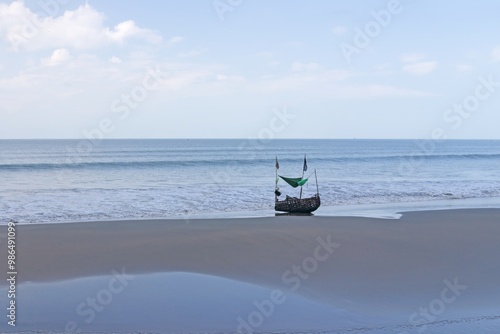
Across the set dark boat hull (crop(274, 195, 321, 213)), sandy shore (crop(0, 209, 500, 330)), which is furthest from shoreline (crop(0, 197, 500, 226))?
sandy shore (crop(0, 209, 500, 330))

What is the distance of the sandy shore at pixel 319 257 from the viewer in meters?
9.51

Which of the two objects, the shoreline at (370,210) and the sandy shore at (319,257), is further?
the shoreline at (370,210)

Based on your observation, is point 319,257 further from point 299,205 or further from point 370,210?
point 370,210

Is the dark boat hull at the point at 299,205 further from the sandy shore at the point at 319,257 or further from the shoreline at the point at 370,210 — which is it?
the sandy shore at the point at 319,257

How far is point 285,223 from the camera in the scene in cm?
1791

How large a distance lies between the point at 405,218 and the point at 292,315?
11.6 metres

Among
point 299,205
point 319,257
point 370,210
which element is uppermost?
point 299,205

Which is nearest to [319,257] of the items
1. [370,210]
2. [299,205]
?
[299,205]

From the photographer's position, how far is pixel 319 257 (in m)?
12.6

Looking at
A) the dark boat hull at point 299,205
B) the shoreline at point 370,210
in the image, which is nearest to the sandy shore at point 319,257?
the shoreline at point 370,210

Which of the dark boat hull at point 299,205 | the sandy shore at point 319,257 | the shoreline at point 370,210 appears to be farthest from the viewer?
the dark boat hull at point 299,205

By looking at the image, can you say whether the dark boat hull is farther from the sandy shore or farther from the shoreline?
the sandy shore

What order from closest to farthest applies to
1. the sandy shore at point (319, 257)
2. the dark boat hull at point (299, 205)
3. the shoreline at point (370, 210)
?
the sandy shore at point (319, 257) → the shoreline at point (370, 210) → the dark boat hull at point (299, 205)

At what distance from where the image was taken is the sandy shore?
374 inches
